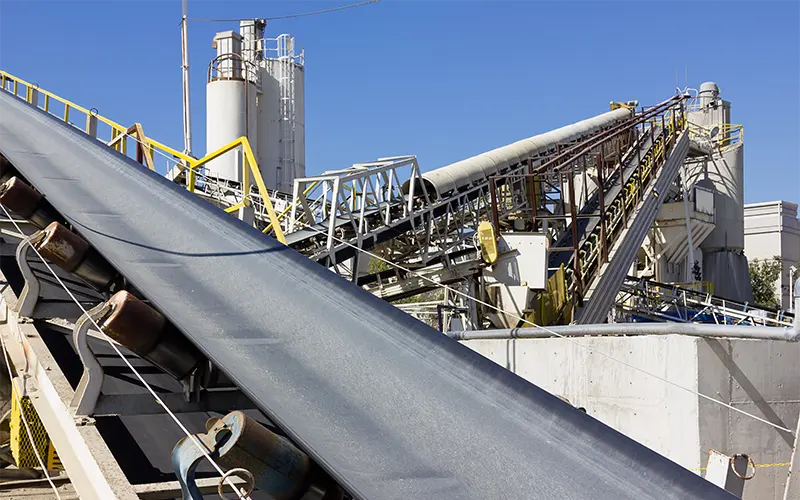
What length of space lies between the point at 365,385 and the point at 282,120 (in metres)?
38.8

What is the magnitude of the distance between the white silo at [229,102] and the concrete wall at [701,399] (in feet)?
96.3

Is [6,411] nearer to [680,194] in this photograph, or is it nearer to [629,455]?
[629,455]

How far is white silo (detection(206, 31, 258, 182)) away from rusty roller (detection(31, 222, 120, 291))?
30390 mm

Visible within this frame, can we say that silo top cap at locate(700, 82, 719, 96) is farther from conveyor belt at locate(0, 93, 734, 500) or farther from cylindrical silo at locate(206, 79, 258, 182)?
conveyor belt at locate(0, 93, 734, 500)

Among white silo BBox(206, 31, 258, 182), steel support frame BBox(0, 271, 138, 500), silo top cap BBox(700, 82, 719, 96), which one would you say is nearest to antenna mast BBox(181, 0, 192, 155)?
white silo BBox(206, 31, 258, 182)

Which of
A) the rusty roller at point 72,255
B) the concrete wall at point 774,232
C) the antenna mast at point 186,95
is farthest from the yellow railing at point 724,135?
the rusty roller at point 72,255

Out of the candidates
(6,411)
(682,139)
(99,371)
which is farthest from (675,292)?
(99,371)

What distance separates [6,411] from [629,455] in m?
6.96

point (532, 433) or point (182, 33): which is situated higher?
point (182, 33)

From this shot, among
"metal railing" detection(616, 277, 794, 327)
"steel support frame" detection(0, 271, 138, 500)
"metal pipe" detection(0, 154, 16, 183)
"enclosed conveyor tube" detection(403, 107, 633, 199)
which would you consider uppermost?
"enclosed conveyor tube" detection(403, 107, 633, 199)

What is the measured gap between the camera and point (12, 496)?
6031mm

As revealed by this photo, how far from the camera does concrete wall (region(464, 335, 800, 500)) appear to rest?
7715mm

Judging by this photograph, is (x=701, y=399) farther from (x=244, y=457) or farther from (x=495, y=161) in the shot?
(x=495, y=161)

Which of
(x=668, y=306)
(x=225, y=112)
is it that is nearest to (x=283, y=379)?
(x=668, y=306)
